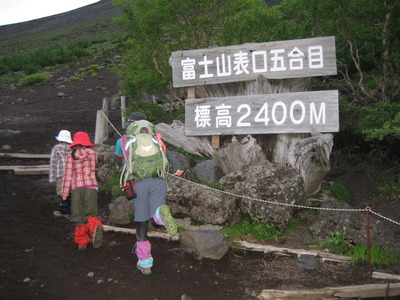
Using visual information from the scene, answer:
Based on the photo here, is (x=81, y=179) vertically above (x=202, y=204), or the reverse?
(x=81, y=179)

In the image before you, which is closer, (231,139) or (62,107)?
(231,139)

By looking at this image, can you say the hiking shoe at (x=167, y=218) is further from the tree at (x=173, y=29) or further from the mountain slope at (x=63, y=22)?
the mountain slope at (x=63, y=22)

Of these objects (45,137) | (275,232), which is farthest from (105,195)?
(45,137)

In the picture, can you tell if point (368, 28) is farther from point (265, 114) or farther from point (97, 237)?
point (97, 237)

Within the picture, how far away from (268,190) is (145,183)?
2233 mm

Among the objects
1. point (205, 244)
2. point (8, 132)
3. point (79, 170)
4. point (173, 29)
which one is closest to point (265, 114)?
point (205, 244)

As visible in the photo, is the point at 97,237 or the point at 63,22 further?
the point at 63,22

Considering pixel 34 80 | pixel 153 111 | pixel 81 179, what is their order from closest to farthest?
1. pixel 81 179
2. pixel 153 111
3. pixel 34 80

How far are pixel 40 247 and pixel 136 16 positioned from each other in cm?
616

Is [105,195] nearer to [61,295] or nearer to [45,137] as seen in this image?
[61,295]

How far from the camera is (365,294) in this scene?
4.14 m

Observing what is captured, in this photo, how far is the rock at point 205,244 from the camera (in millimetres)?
5145

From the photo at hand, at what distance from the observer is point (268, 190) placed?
6.11 metres

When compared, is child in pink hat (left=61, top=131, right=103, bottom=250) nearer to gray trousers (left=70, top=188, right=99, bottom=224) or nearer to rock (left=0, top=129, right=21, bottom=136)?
gray trousers (left=70, top=188, right=99, bottom=224)
